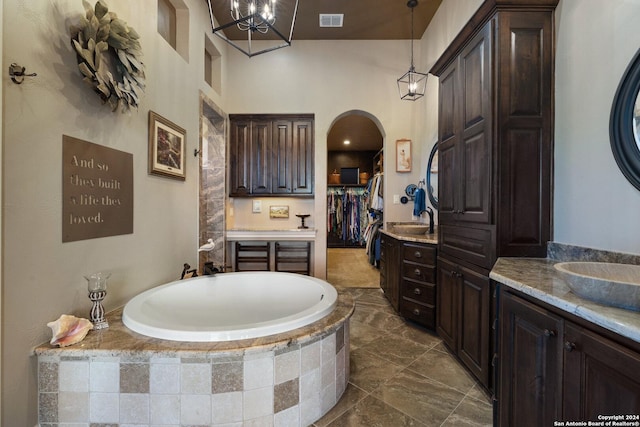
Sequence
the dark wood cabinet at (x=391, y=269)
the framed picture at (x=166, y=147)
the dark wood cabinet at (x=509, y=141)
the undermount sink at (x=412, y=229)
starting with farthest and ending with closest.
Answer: the undermount sink at (x=412, y=229) → the dark wood cabinet at (x=391, y=269) → the framed picture at (x=166, y=147) → the dark wood cabinet at (x=509, y=141)

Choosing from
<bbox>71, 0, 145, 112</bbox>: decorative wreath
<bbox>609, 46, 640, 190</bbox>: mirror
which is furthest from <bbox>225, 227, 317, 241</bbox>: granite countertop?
<bbox>609, 46, 640, 190</bbox>: mirror

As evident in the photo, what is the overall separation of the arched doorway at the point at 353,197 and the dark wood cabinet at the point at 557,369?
10.6ft

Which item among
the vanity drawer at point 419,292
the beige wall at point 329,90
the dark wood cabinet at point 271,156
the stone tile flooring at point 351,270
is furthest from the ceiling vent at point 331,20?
the stone tile flooring at point 351,270

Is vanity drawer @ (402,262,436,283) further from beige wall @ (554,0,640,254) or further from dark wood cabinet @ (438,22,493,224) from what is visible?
beige wall @ (554,0,640,254)

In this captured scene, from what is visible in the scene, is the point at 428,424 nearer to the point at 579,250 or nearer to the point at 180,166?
the point at 579,250

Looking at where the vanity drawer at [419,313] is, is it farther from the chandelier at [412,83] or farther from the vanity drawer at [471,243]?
the chandelier at [412,83]

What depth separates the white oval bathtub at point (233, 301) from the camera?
157 centimetres

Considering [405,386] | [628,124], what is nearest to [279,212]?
[405,386]

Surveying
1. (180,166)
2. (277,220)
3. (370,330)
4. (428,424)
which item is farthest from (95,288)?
(277,220)

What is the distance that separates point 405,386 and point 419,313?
0.85m

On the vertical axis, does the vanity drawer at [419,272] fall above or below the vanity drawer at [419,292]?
above

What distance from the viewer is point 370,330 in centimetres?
247

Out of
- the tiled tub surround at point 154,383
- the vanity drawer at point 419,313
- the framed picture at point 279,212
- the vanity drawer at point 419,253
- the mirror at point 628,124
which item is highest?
the mirror at point 628,124

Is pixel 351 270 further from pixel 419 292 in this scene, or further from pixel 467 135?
pixel 467 135
